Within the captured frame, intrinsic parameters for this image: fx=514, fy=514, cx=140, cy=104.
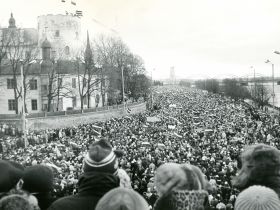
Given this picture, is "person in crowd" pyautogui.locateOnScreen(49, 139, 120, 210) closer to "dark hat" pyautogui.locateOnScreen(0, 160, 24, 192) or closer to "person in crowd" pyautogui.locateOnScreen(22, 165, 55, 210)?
"person in crowd" pyautogui.locateOnScreen(22, 165, 55, 210)

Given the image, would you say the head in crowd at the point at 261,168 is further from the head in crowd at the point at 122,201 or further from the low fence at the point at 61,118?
the low fence at the point at 61,118

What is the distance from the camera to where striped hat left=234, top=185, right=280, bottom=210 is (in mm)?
3604

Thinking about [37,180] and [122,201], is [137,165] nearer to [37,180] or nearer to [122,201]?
[37,180]

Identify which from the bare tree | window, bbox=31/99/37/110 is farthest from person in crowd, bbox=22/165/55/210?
window, bbox=31/99/37/110

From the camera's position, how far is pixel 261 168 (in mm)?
4402

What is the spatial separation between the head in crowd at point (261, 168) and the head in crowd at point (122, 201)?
1.14m

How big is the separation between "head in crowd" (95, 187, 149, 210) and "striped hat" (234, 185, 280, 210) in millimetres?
709

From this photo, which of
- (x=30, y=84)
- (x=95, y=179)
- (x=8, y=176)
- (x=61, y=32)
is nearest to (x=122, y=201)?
(x=95, y=179)

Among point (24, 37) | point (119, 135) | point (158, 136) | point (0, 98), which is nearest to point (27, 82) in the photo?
point (0, 98)

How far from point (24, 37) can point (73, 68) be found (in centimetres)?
1278

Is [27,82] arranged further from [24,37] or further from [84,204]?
[84,204]

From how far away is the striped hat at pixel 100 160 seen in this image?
178 inches

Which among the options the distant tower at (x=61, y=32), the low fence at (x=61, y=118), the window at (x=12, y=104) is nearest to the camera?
the low fence at (x=61, y=118)

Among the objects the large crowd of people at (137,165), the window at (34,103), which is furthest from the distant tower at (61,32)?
the large crowd of people at (137,165)
